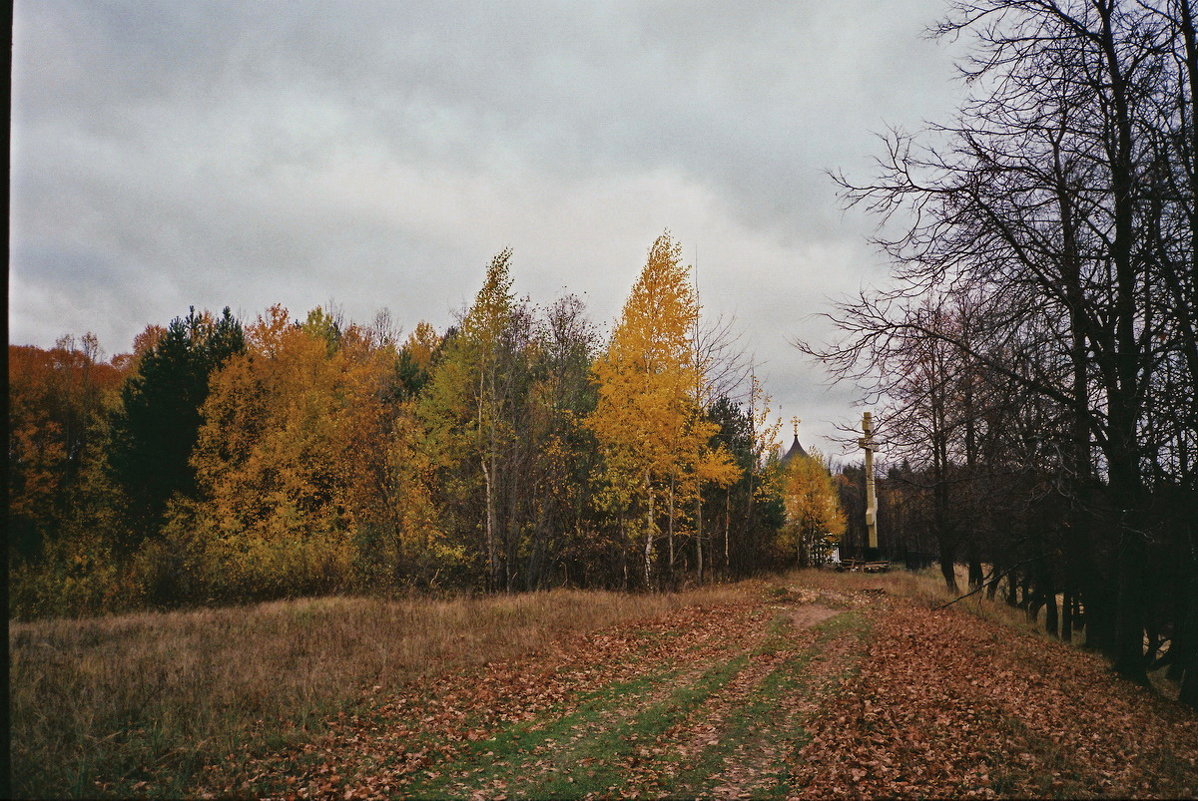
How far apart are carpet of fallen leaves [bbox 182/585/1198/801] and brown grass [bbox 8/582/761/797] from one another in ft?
2.25

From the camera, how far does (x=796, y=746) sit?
777cm

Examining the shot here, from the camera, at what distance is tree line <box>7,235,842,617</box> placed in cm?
2252

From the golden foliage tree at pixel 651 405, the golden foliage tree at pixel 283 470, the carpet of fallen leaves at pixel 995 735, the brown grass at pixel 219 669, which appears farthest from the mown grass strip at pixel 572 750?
the golden foliage tree at pixel 283 470

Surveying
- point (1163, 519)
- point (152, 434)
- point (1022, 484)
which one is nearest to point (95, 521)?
point (152, 434)

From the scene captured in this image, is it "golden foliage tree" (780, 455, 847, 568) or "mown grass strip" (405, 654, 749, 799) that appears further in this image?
"golden foliage tree" (780, 455, 847, 568)

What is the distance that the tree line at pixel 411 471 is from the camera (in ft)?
73.9

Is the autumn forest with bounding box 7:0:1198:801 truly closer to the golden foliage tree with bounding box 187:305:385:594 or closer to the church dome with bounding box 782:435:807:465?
the golden foliage tree with bounding box 187:305:385:594

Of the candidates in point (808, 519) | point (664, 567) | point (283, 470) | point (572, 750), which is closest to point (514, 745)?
point (572, 750)

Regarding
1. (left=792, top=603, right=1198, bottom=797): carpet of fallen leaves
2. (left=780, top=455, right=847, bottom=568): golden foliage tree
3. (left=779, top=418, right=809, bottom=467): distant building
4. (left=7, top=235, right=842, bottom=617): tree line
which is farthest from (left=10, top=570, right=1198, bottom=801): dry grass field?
(left=779, top=418, right=809, bottom=467): distant building

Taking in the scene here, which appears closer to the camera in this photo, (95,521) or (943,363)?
(943,363)

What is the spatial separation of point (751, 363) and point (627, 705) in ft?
66.1

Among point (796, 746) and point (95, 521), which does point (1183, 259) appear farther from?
point (95, 521)

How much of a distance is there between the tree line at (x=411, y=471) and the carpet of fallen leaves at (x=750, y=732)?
9.88 meters

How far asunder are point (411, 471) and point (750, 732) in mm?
17070
